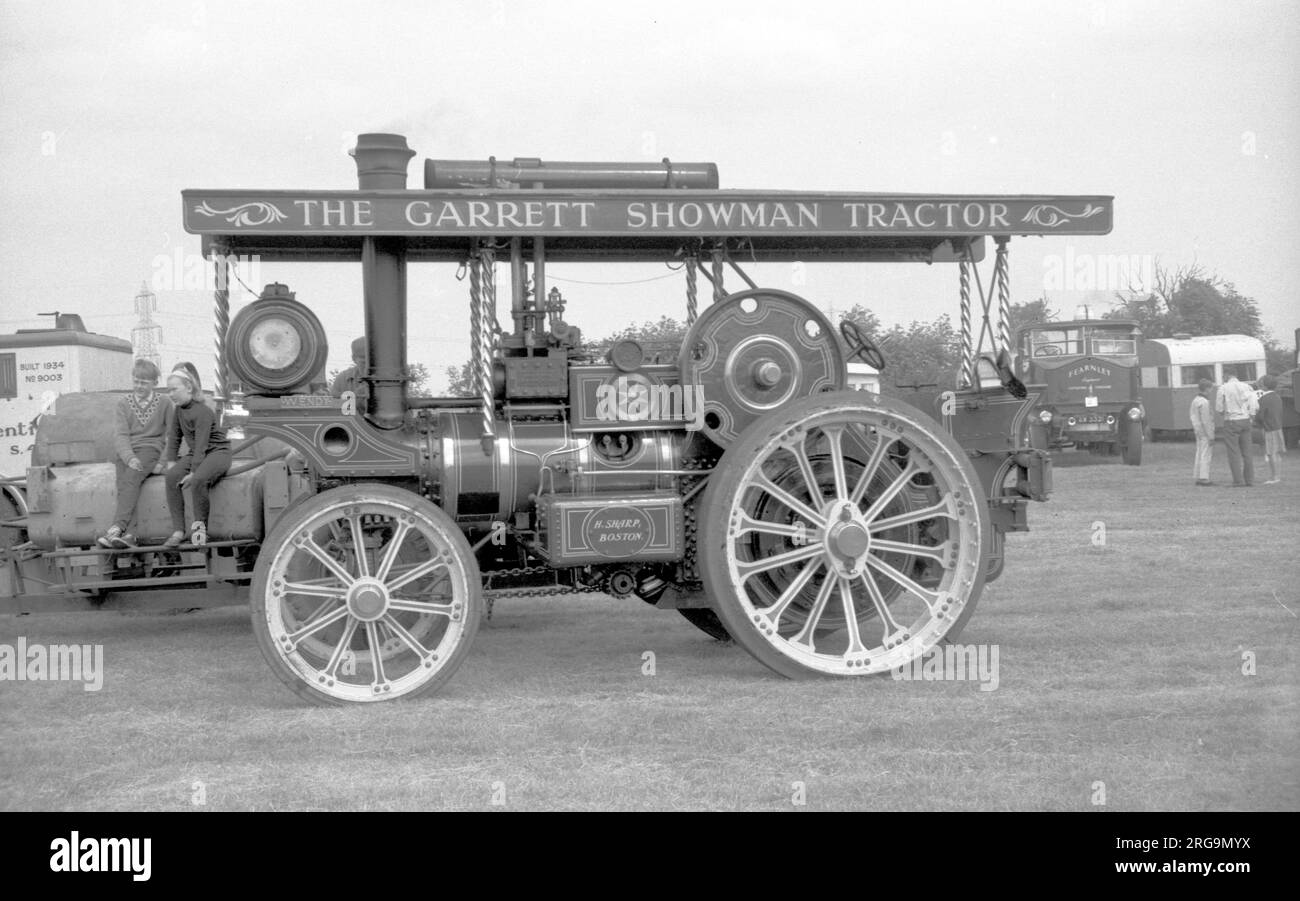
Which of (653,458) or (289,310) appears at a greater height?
(289,310)

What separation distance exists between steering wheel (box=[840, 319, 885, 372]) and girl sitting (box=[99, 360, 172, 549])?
414 cm

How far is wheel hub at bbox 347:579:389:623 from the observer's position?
6.93 meters

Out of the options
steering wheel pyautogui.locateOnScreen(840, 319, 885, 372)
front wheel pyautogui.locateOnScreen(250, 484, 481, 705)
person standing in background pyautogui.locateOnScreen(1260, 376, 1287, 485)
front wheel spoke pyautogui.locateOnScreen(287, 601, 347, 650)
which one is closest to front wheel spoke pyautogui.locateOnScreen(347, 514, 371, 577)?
front wheel pyautogui.locateOnScreen(250, 484, 481, 705)

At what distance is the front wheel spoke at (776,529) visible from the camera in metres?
7.25

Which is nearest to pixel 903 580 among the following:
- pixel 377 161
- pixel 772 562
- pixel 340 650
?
pixel 772 562

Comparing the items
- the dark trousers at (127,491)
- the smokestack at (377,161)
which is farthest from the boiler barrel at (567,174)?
the dark trousers at (127,491)

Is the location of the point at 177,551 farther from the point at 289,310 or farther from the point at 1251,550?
the point at 1251,550

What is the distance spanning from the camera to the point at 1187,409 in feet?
104

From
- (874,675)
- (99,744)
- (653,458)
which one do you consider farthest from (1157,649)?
(99,744)

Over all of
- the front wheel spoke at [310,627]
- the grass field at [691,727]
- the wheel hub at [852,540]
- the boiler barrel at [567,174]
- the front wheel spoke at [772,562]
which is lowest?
the grass field at [691,727]

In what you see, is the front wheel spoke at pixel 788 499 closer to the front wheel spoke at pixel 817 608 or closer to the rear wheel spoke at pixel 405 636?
the front wheel spoke at pixel 817 608

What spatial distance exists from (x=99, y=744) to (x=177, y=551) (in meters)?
2.70

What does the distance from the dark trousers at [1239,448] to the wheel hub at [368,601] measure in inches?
622

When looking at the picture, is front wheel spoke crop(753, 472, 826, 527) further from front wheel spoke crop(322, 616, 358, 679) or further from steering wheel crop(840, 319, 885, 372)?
front wheel spoke crop(322, 616, 358, 679)
